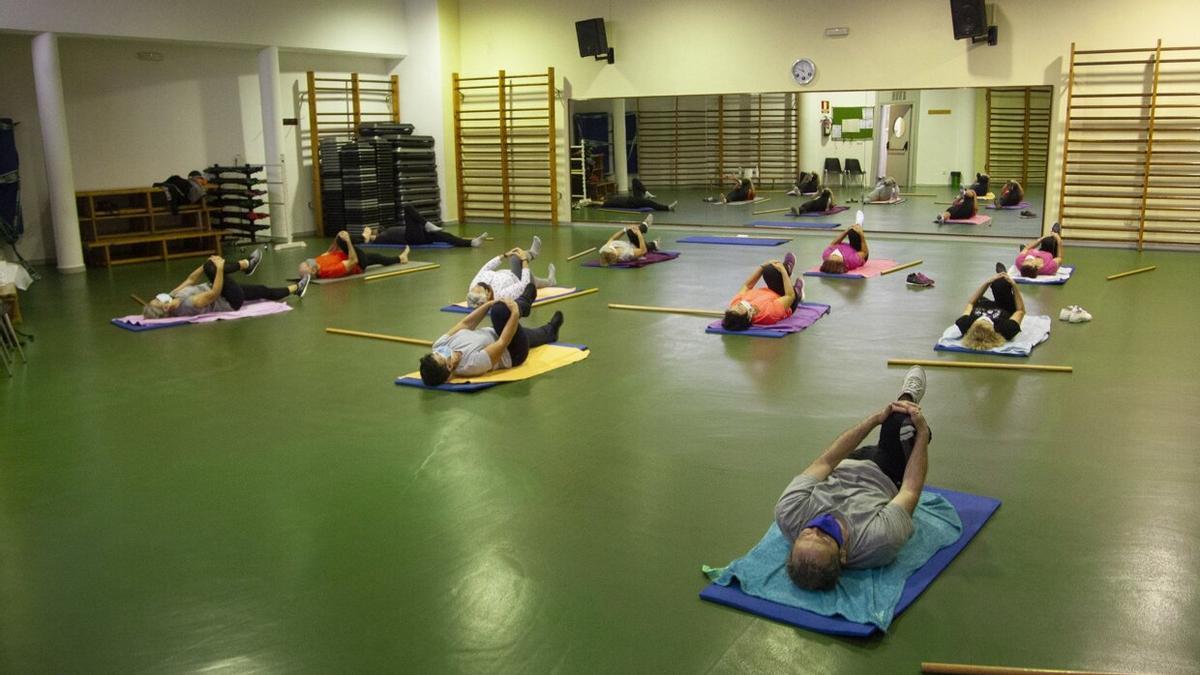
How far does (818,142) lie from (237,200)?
10543 millimetres

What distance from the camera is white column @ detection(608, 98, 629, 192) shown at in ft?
57.4

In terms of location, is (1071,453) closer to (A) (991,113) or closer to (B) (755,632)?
(B) (755,632)

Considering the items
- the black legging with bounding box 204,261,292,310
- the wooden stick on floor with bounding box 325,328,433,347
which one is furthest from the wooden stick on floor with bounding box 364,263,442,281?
the wooden stick on floor with bounding box 325,328,433,347

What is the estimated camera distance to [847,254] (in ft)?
30.2

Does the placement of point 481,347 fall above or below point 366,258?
below

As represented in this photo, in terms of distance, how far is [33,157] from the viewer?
10.7m

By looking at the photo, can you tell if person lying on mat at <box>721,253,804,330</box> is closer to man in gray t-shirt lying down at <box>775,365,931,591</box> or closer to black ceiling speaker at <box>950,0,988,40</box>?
man in gray t-shirt lying down at <box>775,365,931,591</box>

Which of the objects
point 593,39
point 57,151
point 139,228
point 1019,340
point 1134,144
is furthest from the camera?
point 593,39

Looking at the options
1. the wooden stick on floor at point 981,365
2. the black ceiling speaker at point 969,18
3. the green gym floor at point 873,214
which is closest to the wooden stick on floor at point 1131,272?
the green gym floor at point 873,214

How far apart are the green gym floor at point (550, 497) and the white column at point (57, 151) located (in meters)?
3.43

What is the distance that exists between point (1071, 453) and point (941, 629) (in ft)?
6.15

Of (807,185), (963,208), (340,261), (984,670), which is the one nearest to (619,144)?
(807,185)

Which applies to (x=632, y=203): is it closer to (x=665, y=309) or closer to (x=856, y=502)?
(x=665, y=309)

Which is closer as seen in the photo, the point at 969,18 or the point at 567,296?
the point at 567,296
